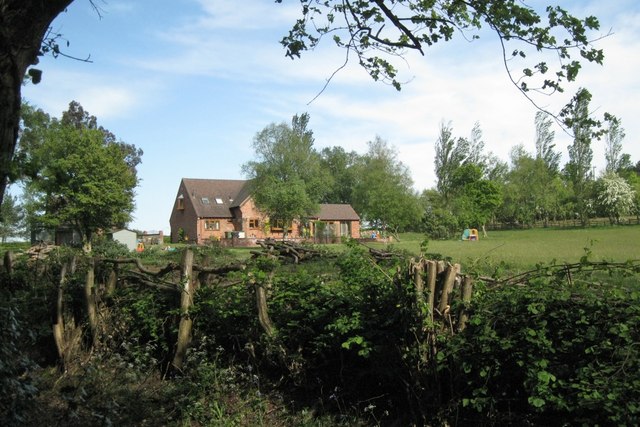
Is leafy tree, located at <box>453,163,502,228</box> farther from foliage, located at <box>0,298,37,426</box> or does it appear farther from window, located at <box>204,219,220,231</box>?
foliage, located at <box>0,298,37,426</box>

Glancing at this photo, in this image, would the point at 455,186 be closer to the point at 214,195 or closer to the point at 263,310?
the point at 214,195

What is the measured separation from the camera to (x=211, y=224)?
6900cm

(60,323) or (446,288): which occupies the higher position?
(446,288)

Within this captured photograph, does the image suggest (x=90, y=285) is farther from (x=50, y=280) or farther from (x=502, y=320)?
(x=502, y=320)

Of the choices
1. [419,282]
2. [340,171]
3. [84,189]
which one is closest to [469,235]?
[84,189]

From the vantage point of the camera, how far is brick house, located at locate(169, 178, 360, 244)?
217 feet

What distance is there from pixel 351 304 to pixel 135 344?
338 cm

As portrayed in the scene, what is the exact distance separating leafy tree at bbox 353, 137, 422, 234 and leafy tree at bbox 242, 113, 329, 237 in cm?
1315

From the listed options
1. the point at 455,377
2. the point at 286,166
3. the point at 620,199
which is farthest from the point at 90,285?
the point at 620,199

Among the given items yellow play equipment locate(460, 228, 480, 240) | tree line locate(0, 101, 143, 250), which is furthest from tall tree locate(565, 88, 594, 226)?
tree line locate(0, 101, 143, 250)

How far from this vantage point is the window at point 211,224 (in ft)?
225

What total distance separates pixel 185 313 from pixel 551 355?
4125 mm

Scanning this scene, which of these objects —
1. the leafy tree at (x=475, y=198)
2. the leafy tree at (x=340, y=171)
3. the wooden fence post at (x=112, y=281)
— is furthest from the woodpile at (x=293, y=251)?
the leafy tree at (x=340, y=171)

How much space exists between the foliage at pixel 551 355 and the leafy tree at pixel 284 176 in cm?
5291
